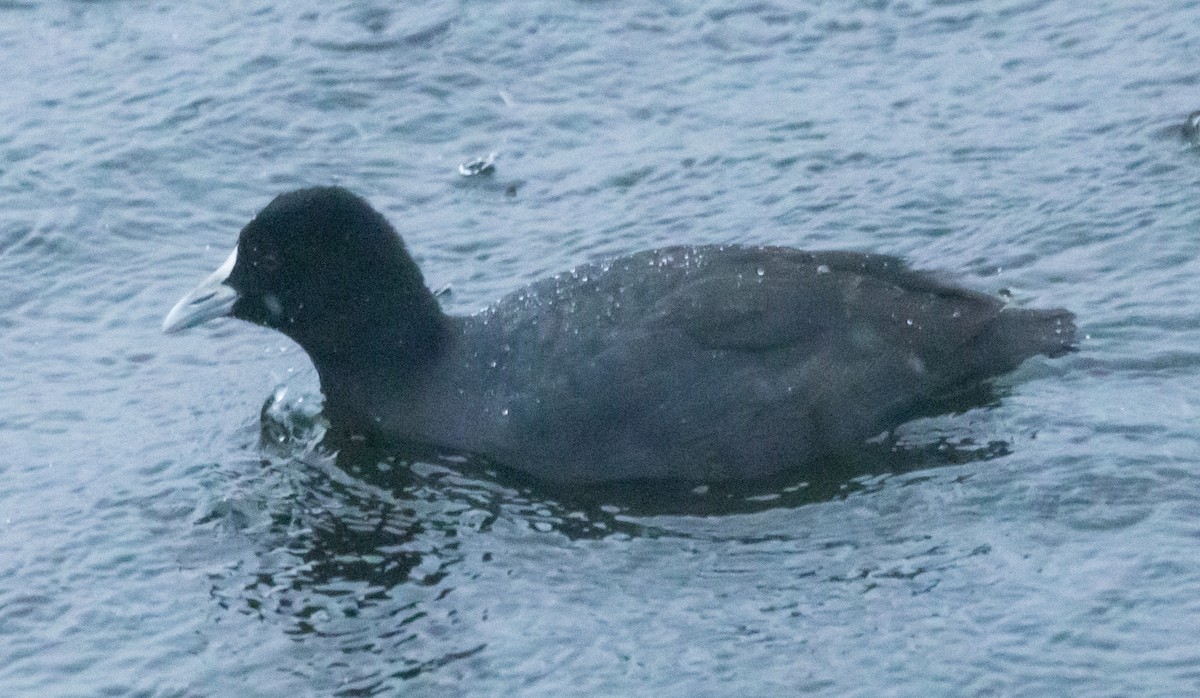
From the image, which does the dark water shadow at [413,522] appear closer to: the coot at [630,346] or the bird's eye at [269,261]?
the coot at [630,346]

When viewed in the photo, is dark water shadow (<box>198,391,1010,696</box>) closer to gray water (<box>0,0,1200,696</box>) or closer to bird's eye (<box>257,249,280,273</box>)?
gray water (<box>0,0,1200,696</box>)

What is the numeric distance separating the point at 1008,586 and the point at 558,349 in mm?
2139

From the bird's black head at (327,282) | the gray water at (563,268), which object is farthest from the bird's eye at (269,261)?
the gray water at (563,268)

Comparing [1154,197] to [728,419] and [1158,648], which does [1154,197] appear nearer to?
[728,419]

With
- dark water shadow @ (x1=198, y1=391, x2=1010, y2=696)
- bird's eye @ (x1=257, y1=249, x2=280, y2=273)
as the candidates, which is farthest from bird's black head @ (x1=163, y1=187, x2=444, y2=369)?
dark water shadow @ (x1=198, y1=391, x2=1010, y2=696)

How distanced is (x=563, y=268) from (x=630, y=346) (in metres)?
1.81

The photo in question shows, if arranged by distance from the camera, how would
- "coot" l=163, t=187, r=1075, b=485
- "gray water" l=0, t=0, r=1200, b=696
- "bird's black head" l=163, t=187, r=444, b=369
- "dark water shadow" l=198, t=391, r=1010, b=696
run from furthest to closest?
1. "bird's black head" l=163, t=187, r=444, b=369
2. "coot" l=163, t=187, r=1075, b=485
3. "dark water shadow" l=198, t=391, r=1010, b=696
4. "gray water" l=0, t=0, r=1200, b=696

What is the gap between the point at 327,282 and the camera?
8.62 metres

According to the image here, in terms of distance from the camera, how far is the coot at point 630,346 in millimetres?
8023

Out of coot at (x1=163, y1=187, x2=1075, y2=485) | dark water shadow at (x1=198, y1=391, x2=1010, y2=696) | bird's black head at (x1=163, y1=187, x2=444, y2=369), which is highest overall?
bird's black head at (x1=163, y1=187, x2=444, y2=369)

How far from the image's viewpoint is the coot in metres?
8.02

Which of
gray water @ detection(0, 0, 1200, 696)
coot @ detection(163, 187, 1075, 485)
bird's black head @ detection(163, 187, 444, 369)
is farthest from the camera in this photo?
bird's black head @ detection(163, 187, 444, 369)

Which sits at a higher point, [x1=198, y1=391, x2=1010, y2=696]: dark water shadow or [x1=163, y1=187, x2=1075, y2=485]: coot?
[x1=163, y1=187, x2=1075, y2=485]: coot

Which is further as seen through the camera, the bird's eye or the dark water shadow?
the bird's eye
